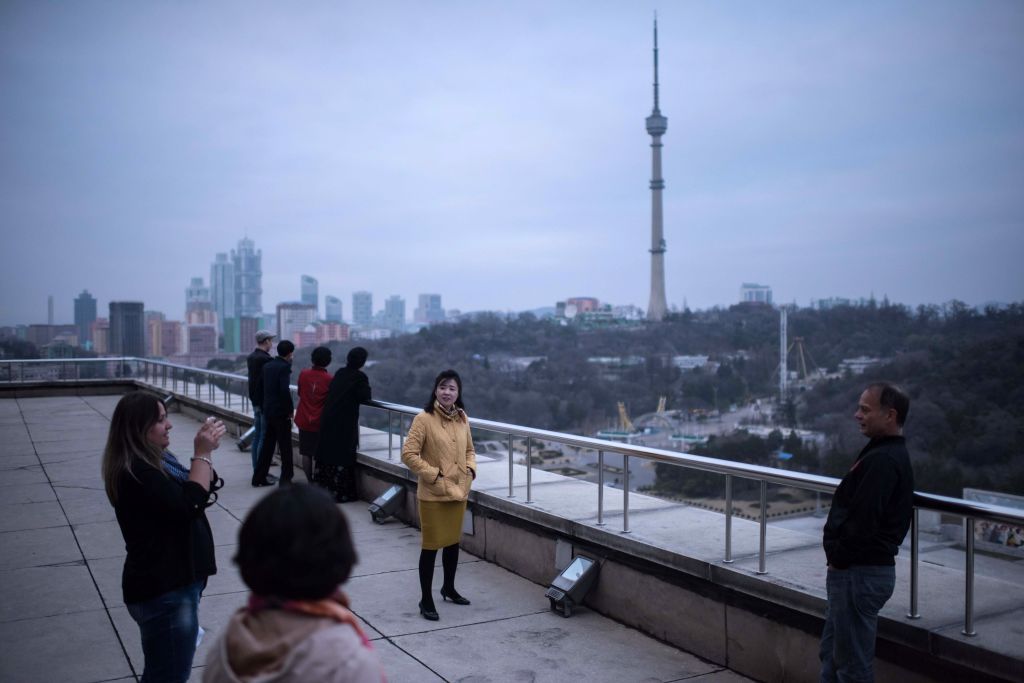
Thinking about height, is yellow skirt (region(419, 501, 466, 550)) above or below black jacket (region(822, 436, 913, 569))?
below

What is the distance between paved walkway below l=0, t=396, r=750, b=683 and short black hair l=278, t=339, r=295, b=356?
1.86m

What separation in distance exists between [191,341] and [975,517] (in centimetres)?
5517

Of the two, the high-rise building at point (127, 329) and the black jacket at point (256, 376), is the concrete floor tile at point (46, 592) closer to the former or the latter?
the black jacket at point (256, 376)

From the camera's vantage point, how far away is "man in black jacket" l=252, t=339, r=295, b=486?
10.1 m

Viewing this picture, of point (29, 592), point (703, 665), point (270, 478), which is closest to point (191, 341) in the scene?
point (270, 478)

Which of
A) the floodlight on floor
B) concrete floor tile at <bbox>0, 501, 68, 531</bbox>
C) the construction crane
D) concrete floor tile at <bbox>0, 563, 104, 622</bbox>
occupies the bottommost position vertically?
the construction crane

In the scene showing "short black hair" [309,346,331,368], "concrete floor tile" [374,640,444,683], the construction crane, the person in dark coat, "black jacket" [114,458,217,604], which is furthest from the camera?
the construction crane

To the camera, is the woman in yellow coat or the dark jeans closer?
the woman in yellow coat

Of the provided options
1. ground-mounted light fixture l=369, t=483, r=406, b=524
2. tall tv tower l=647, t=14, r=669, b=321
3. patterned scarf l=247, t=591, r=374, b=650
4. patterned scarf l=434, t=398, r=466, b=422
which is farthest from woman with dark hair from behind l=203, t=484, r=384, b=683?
tall tv tower l=647, t=14, r=669, b=321

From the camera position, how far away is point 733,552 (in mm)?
5031

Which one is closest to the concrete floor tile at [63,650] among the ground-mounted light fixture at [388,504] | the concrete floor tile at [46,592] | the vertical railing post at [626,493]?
the concrete floor tile at [46,592]

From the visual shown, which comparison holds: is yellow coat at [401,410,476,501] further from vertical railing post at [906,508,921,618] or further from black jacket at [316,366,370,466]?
black jacket at [316,366,370,466]

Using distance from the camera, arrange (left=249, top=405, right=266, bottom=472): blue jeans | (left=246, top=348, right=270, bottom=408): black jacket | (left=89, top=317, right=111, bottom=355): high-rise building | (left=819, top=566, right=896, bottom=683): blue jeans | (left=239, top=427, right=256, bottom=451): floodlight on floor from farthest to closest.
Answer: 1. (left=89, top=317, right=111, bottom=355): high-rise building
2. (left=239, top=427, right=256, bottom=451): floodlight on floor
3. (left=249, top=405, right=266, bottom=472): blue jeans
4. (left=246, top=348, right=270, bottom=408): black jacket
5. (left=819, top=566, right=896, bottom=683): blue jeans

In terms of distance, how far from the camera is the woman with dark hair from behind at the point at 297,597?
1686mm
